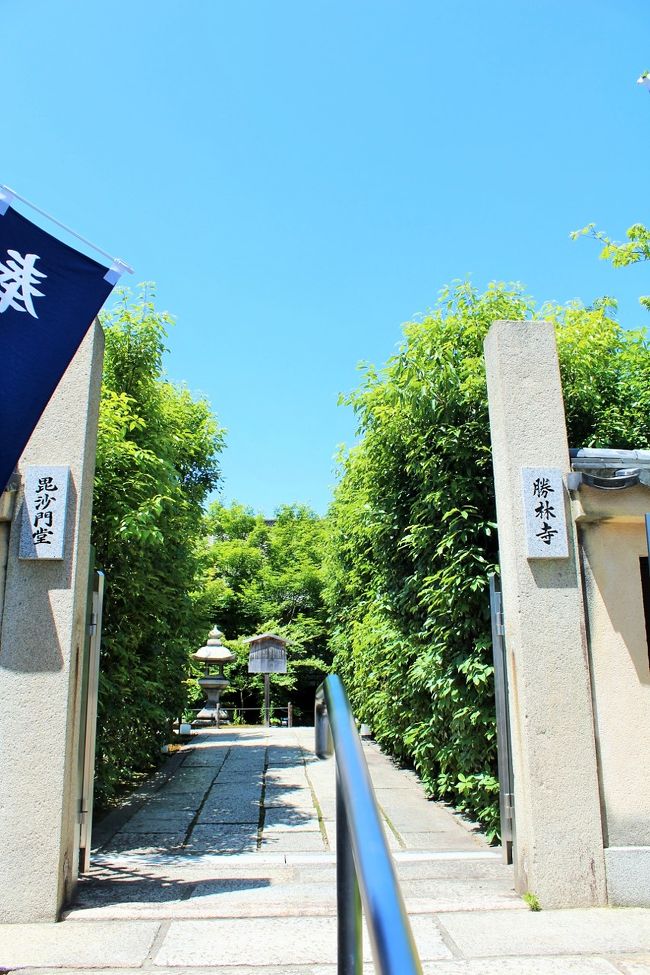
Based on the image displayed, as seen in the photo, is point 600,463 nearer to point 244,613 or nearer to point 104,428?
point 104,428

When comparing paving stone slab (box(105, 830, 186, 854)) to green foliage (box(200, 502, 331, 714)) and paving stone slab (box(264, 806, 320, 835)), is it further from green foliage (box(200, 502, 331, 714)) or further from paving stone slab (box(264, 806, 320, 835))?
green foliage (box(200, 502, 331, 714))

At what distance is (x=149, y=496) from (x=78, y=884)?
3.24 metres

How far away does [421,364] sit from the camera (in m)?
6.63

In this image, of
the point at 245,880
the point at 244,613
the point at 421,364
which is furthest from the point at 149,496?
the point at 244,613

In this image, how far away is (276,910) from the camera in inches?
158

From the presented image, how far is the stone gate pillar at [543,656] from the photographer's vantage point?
162 inches

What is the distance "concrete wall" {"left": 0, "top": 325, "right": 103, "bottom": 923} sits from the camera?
13.0ft

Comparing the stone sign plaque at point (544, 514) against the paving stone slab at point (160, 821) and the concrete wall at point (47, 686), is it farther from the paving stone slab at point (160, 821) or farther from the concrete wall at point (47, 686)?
the paving stone slab at point (160, 821)

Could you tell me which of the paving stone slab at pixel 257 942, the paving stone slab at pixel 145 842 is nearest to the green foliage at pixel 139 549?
the paving stone slab at pixel 145 842

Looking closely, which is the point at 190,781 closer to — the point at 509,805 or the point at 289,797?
the point at 289,797

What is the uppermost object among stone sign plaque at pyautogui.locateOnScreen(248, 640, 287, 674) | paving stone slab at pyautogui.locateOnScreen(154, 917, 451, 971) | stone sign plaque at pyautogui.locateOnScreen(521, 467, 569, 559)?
stone sign plaque at pyautogui.locateOnScreen(521, 467, 569, 559)

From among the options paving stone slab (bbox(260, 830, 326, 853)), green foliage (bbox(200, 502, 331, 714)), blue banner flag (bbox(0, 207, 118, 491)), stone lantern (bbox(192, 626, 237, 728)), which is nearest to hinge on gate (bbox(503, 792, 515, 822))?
paving stone slab (bbox(260, 830, 326, 853))

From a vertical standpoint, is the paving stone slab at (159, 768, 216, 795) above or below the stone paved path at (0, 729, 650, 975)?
below

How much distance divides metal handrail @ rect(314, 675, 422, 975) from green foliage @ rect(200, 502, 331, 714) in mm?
17720
